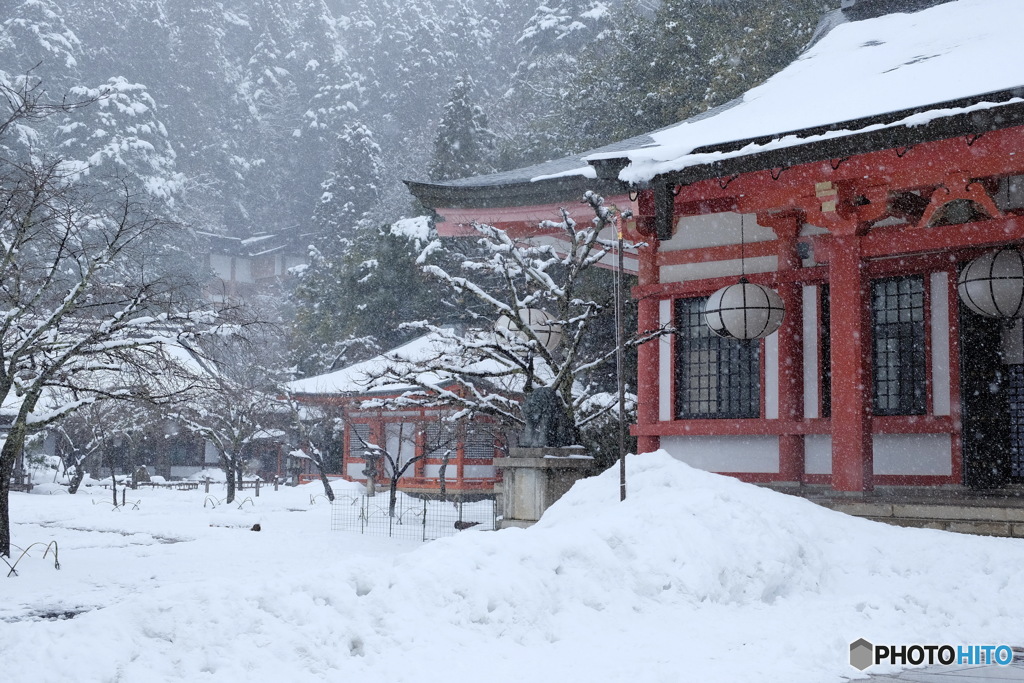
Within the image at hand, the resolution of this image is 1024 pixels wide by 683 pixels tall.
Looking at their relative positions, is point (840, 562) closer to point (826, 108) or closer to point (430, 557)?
point (430, 557)

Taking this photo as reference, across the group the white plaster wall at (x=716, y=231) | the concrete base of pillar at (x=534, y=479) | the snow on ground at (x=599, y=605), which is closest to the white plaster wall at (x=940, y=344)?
the white plaster wall at (x=716, y=231)

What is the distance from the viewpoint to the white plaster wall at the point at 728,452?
12.2 metres

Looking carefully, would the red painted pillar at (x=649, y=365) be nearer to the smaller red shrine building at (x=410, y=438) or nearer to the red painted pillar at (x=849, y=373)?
the red painted pillar at (x=849, y=373)

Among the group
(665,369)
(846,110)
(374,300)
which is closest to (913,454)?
(665,369)

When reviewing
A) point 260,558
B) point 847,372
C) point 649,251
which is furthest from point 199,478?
point 847,372

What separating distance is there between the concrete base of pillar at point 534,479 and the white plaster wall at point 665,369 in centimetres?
213

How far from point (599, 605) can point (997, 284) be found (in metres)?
6.07

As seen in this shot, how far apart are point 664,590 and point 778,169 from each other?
496 centimetres

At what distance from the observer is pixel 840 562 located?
26.2ft

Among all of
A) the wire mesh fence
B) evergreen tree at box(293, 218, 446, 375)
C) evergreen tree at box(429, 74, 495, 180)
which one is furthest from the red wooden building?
evergreen tree at box(429, 74, 495, 180)

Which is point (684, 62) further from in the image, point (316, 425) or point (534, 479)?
point (534, 479)

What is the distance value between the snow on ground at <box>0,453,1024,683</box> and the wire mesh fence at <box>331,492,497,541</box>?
10.2 metres

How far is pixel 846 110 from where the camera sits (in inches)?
379

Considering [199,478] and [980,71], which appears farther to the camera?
[199,478]
